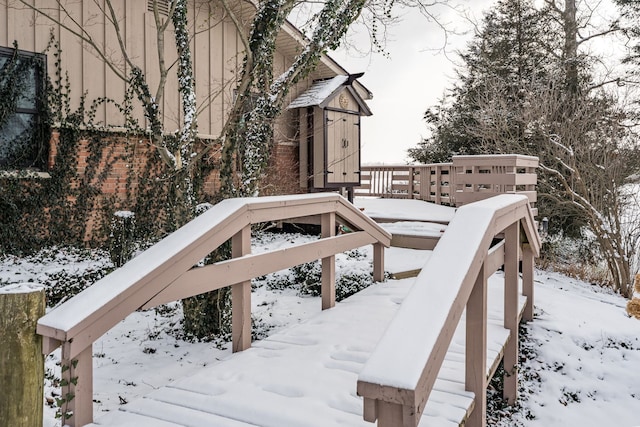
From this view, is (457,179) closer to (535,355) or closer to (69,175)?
(535,355)

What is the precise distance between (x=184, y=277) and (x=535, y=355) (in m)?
3.50

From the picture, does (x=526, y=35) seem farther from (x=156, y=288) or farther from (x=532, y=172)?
(x=156, y=288)

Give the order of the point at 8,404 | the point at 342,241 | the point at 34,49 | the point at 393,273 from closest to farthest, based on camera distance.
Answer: the point at 8,404 < the point at 342,241 < the point at 393,273 < the point at 34,49

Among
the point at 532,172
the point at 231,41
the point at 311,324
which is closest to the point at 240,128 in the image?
the point at 311,324

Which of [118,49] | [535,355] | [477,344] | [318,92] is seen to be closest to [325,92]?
[318,92]

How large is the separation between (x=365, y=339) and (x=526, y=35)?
1615 cm

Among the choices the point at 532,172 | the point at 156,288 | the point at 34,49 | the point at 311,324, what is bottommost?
the point at 311,324

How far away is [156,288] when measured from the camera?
280cm

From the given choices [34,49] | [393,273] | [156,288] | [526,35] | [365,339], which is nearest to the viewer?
[156,288]

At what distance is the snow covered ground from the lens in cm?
398

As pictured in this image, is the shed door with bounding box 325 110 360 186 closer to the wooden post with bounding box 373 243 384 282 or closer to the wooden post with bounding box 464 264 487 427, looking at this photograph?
the wooden post with bounding box 373 243 384 282

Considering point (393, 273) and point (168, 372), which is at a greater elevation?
point (393, 273)

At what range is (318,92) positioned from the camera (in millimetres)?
11266

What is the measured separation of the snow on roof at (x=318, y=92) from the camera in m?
10.9
